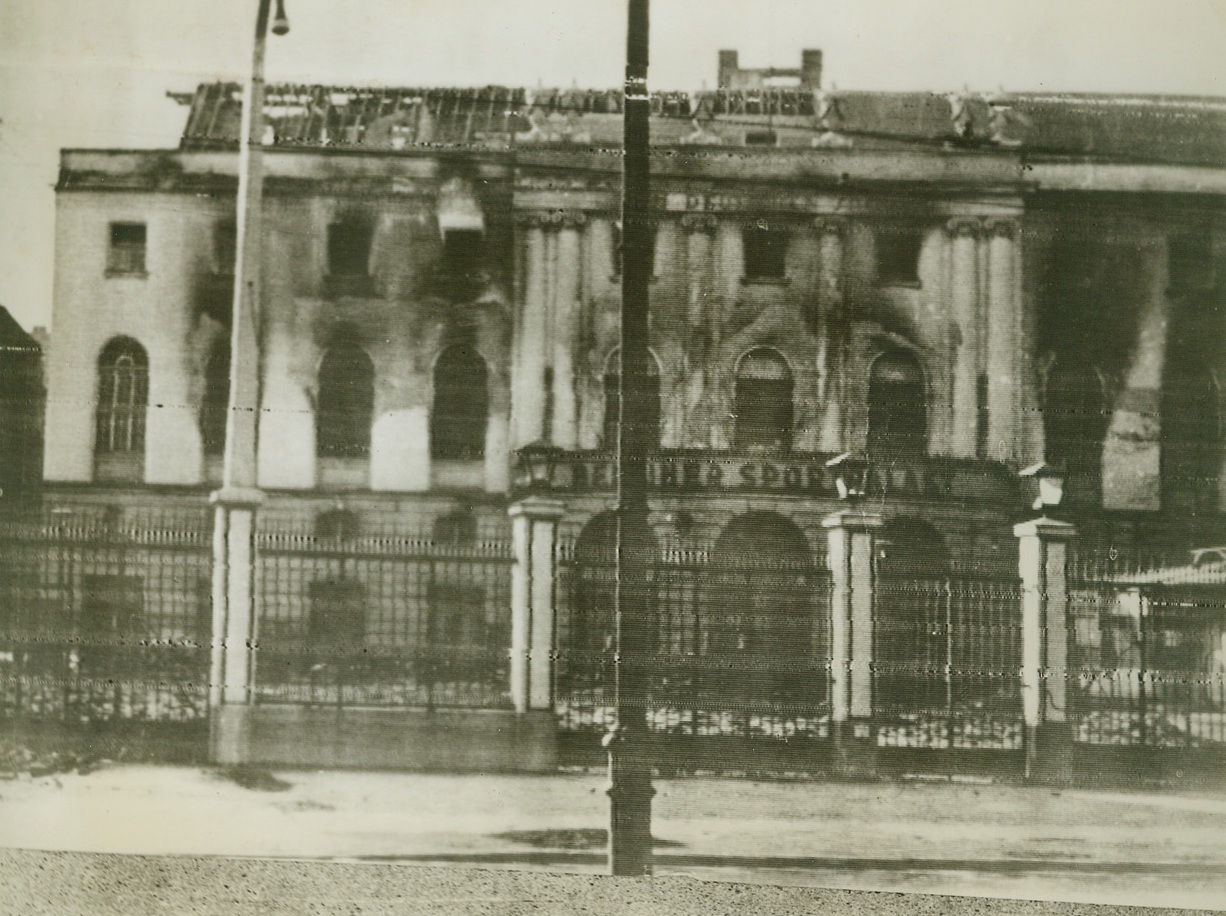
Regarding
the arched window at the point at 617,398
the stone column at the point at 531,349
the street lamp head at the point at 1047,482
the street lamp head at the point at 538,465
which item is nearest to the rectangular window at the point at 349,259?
the stone column at the point at 531,349

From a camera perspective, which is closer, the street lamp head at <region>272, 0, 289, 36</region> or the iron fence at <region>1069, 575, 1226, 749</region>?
the iron fence at <region>1069, 575, 1226, 749</region>

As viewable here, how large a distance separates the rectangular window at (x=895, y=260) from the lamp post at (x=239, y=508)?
7.62 feet

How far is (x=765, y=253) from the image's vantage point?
4.39 metres

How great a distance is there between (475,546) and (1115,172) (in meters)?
2.75

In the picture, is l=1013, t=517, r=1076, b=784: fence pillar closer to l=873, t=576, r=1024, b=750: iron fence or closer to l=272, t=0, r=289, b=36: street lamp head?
l=873, t=576, r=1024, b=750: iron fence

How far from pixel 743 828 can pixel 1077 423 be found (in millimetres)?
1932

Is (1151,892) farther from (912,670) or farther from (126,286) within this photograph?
(126,286)

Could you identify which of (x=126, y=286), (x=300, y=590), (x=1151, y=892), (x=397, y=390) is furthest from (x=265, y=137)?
(x=1151, y=892)

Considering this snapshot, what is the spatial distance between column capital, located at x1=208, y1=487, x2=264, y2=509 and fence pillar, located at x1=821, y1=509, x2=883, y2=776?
2.12 metres

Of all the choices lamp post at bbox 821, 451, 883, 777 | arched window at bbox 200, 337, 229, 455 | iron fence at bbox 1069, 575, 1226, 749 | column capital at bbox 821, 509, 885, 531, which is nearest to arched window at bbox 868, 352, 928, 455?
lamp post at bbox 821, 451, 883, 777

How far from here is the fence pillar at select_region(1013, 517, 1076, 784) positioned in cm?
432

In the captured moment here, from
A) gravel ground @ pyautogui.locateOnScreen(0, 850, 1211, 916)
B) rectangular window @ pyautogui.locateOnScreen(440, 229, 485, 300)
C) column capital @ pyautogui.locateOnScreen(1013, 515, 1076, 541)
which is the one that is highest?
rectangular window @ pyautogui.locateOnScreen(440, 229, 485, 300)

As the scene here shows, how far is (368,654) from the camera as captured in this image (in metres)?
4.40

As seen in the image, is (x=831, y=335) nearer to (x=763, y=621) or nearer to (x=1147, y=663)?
(x=763, y=621)
